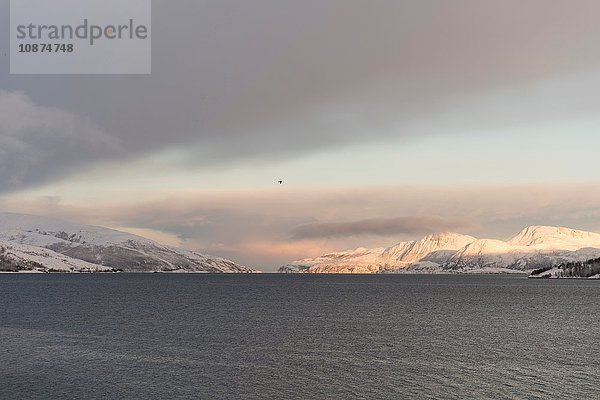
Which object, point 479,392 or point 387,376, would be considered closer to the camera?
point 479,392

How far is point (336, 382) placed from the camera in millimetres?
63188

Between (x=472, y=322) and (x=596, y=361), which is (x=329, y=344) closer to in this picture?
(x=596, y=361)

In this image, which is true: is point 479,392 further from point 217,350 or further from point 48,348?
point 48,348

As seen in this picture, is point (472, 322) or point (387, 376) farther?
point (472, 322)

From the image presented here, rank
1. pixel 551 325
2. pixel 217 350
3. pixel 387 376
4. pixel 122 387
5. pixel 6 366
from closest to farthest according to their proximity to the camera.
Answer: pixel 122 387
pixel 387 376
pixel 6 366
pixel 217 350
pixel 551 325

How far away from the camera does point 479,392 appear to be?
58562 millimetres

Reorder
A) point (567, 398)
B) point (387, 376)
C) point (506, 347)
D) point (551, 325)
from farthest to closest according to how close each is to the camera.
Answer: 1. point (551, 325)
2. point (506, 347)
3. point (387, 376)
4. point (567, 398)

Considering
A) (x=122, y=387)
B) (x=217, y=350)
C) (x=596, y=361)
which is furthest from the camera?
(x=217, y=350)

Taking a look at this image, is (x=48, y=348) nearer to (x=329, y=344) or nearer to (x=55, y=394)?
(x=55, y=394)

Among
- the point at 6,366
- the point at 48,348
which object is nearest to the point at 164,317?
the point at 48,348

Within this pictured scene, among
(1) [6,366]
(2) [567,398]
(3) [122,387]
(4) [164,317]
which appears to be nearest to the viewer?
(2) [567,398]

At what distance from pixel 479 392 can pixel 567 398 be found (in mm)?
8149

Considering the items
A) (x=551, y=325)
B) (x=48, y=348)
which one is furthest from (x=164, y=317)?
(x=551, y=325)

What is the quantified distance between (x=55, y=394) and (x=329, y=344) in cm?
4540
